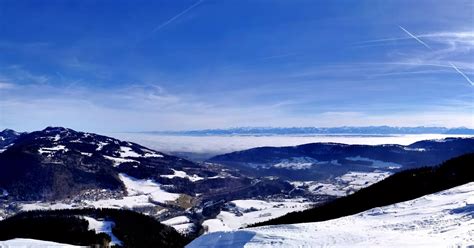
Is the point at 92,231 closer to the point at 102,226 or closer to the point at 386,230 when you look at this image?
the point at 102,226

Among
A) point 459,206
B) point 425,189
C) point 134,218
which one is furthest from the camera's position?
point 134,218

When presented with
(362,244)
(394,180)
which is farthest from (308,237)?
(394,180)

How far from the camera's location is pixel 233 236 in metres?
43.5

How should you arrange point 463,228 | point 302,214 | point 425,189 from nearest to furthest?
point 463,228
point 425,189
point 302,214

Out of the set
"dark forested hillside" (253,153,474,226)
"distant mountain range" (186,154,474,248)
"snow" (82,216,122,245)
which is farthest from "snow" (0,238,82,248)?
"snow" (82,216,122,245)

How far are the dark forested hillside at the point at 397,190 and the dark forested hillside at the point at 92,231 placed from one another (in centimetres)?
4468

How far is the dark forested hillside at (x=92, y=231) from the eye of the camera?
13400 centimetres

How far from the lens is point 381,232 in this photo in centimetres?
4325

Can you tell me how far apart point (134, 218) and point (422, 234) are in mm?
157276

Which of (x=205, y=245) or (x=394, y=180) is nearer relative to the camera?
(x=205, y=245)

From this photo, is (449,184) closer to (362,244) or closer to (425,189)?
(425,189)

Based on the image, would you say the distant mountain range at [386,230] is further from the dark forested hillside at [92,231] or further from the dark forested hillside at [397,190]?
the dark forested hillside at [92,231]

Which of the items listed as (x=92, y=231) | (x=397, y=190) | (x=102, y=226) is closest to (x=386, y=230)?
(x=397, y=190)

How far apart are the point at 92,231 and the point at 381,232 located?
113 meters
